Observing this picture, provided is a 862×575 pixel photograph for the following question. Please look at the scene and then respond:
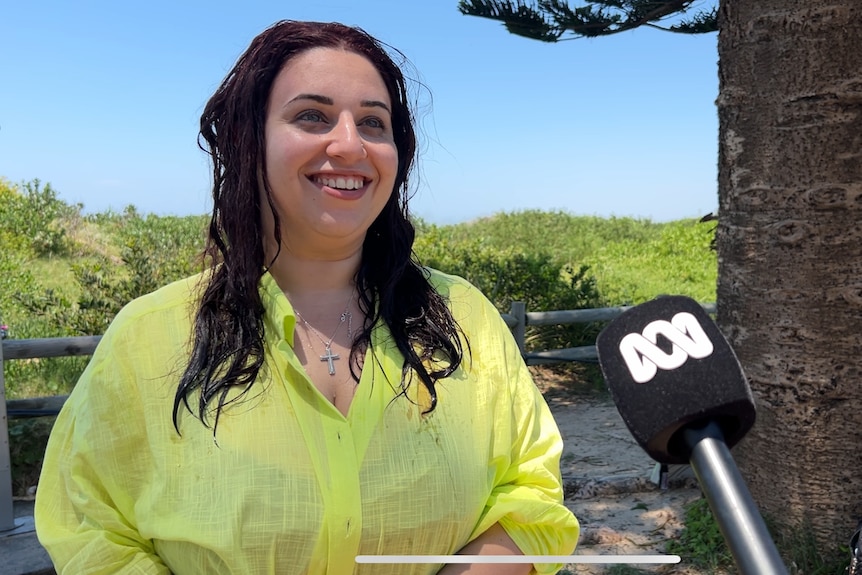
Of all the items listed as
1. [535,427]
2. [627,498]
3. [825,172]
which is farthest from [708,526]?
[535,427]

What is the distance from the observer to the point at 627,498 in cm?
420

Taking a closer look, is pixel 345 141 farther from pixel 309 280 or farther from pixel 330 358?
pixel 330 358

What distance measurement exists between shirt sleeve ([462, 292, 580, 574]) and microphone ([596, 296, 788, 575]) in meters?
0.64

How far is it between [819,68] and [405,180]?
6.36 ft

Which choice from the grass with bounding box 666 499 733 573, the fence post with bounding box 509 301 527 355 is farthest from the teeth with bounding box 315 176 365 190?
the fence post with bounding box 509 301 527 355

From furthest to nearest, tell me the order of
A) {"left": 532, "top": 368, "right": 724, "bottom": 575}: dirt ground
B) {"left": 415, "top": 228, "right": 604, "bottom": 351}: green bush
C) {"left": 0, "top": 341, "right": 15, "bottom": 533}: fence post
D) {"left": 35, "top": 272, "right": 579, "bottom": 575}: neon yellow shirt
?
{"left": 415, "top": 228, "right": 604, "bottom": 351}: green bush → {"left": 0, "top": 341, "right": 15, "bottom": 533}: fence post → {"left": 532, "top": 368, "right": 724, "bottom": 575}: dirt ground → {"left": 35, "top": 272, "right": 579, "bottom": 575}: neon yellow shirt

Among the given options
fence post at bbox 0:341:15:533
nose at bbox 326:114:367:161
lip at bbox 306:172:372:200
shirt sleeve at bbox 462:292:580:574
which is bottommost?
fence post at bbox 0:341:15:533

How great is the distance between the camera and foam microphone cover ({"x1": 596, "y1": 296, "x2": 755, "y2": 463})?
782 millimetres

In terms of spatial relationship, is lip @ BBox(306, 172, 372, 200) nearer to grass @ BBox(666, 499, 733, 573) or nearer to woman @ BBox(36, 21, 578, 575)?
woman @ BBox(36, 21, 578, 575)

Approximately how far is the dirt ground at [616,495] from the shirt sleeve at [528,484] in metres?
1.47

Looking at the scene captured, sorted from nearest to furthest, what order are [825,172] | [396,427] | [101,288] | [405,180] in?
[396,427] < [405,180] < [825,172] < [101,288]

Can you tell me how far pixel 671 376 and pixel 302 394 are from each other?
771 mm

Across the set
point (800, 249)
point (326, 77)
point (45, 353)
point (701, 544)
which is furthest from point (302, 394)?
point (45, 353)

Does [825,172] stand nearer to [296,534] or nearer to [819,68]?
[819,68]
